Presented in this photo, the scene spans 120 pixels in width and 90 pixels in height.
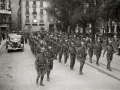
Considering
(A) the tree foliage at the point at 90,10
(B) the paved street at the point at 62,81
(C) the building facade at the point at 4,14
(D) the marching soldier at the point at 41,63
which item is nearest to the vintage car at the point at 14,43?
(A) the tree foliage at the point at 90,10

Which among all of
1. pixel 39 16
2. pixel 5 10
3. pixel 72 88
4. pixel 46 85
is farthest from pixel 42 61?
pixel 39 16

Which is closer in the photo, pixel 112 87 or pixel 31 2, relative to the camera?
pixel 112 87

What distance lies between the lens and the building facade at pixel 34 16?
67.9 meters

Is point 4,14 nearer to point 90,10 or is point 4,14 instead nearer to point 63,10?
point 63,10

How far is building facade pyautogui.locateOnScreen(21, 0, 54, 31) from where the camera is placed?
223ft

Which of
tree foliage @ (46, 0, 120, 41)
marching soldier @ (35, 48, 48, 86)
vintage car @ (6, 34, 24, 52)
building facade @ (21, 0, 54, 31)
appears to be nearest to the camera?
marching soldier @ (35, 48, 48, 86)

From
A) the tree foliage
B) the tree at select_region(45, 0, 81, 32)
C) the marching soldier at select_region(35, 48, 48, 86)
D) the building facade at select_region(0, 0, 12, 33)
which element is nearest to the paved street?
the marching soldier at select_region(35, 48, 48, 86)

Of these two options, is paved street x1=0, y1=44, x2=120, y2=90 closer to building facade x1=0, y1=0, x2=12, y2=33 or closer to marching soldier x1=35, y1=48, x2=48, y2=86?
marching soldier x1=35, y1=48, x2=48, y2=86

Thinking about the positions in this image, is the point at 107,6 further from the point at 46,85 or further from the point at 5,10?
the point at 5,10

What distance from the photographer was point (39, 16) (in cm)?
6925

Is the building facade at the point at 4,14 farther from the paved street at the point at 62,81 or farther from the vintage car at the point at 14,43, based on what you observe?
the paved street at the point at 62,81

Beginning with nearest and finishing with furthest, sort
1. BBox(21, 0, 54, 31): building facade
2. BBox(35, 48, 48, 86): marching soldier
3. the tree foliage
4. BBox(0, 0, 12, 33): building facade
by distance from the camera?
BBox(35, 48, 48, 86): marching soldier, the tree foliage, BBox(0, 0, 12, 33): building facade, BBox(21, 0, 54, 31): building facade

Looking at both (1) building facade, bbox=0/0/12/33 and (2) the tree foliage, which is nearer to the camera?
(2) the tree foliage

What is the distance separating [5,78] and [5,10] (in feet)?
162
